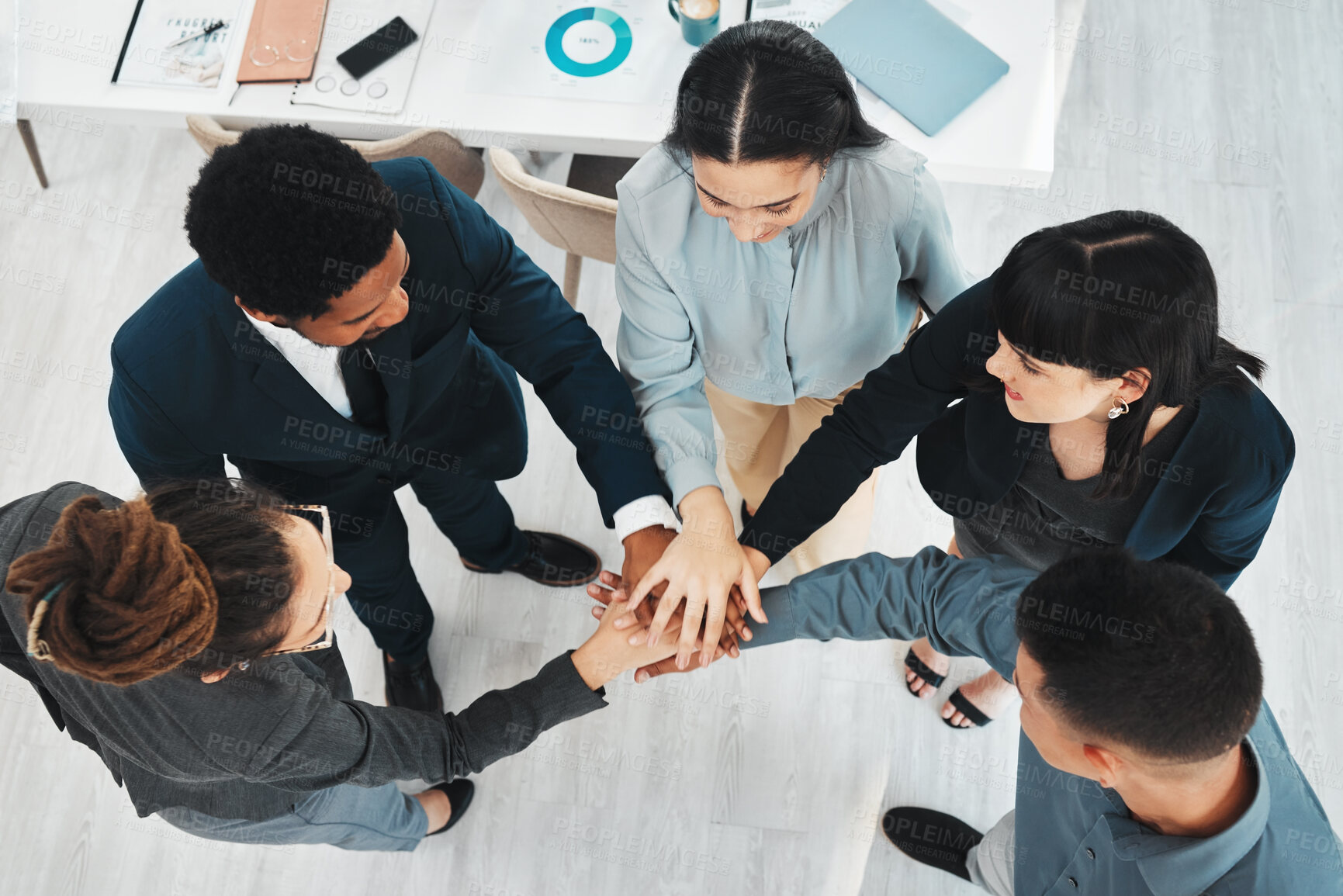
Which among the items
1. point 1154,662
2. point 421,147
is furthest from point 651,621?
point 421,147

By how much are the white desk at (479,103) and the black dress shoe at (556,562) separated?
1.01 metres

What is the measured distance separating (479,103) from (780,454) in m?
1.12

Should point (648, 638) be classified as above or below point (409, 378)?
below

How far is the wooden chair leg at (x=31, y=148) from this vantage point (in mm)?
2733

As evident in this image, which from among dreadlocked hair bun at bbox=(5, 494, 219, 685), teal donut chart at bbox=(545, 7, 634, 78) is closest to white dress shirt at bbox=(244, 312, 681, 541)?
dreadlocked hair bun at bbox=(5, 494, 219, 685)

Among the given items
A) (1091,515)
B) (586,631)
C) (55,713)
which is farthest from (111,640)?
(586,631)

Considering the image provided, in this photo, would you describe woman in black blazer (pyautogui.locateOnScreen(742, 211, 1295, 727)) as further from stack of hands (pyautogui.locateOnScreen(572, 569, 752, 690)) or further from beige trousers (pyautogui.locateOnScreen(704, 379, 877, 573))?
beige trousers (pyautogui.locateOnScreen(704, 379, 877, 573))

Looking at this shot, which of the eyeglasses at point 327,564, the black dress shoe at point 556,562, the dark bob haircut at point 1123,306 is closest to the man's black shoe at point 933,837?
the black dress shoe at point 556,562

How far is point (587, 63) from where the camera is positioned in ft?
7.44

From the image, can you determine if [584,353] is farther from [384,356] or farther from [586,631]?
[586,631]

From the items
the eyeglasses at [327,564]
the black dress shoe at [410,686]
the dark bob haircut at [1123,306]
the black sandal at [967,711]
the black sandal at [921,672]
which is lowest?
the black dress shoe at [410,686]

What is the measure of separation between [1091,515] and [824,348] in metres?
0.53

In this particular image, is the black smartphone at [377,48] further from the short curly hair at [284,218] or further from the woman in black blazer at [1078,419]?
the woman in black blazer at [1078,419]

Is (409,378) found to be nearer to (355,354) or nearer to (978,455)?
(355,354)
